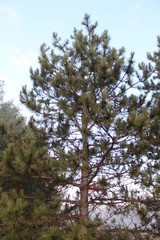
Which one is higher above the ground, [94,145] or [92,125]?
[92,125]

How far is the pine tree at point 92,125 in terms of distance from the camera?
4.09m

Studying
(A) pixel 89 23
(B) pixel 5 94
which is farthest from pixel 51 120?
(B) pixel 5 94

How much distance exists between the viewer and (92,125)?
5.08m

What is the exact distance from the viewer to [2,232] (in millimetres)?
3943

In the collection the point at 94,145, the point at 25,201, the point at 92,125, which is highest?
the point at 92,125

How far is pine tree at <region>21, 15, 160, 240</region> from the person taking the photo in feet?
13.4

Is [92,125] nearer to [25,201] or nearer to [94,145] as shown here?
[94,145]

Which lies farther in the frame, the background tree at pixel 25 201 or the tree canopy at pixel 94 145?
the tree canopy at pixel 94 145

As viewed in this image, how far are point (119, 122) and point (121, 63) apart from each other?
81.1 inches

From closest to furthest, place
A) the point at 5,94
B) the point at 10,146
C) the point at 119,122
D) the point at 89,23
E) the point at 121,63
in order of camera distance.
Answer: the point at 119,122 < the point at 10,146 < the point at 121,63 < the point at 89,23 < the point at 5,94

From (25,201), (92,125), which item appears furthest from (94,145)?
(25,201)

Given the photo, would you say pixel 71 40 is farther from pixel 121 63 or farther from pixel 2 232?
pixel 2 232

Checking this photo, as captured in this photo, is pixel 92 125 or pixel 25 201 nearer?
pixel 25 201

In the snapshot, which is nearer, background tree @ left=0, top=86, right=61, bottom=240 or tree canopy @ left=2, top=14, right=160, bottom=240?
background tree @ left=0, top=86, right=61, bottom=240
